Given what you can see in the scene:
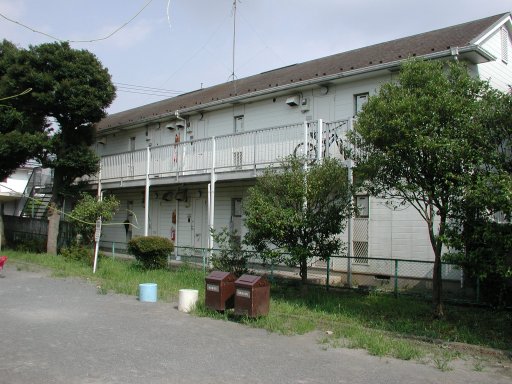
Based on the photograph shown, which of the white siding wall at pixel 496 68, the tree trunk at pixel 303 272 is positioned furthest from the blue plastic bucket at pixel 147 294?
the white siding wall at pixel 496 68

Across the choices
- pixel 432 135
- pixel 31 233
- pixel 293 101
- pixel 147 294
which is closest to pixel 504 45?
pixel 293 101

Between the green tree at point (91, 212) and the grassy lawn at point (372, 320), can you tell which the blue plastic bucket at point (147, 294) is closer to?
the grassy lawn at point (372, 320)

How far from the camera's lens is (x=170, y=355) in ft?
22.0

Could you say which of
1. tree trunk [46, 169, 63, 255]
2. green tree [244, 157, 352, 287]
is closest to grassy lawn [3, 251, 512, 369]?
green tree [244, 157, 352, 287]

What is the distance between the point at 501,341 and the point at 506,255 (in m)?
1.34

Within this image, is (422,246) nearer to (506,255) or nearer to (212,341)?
(506,255)

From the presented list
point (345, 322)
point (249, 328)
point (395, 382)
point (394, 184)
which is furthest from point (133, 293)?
point (395, 382)

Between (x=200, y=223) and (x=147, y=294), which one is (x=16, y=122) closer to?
(x=200, y=223)

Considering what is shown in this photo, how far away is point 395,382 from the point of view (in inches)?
228

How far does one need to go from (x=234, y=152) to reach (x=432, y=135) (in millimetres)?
8351

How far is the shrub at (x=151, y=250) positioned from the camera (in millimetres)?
15211

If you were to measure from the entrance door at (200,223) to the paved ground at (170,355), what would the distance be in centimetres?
928

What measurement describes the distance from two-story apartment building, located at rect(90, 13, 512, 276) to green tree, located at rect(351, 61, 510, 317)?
3417mm

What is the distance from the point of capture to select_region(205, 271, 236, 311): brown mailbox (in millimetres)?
9414
